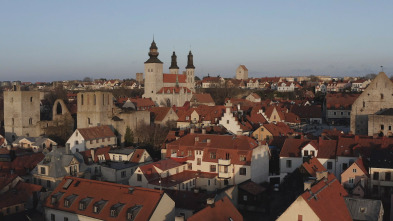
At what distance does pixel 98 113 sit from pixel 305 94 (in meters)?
70.1

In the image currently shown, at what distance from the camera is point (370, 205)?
20.8 metres

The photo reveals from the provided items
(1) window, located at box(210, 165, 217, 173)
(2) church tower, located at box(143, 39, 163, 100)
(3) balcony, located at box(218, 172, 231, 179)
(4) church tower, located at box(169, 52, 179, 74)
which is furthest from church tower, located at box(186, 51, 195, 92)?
(3) balcony, located at box(218, 172, 231, 179)

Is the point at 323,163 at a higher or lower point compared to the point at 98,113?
lower

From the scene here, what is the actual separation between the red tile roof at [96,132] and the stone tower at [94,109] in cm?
343

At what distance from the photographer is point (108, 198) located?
869 inches

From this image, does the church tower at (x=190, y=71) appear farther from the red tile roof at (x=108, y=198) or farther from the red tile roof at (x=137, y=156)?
the red tile roof at (x=108, y=198)

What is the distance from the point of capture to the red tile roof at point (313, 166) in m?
30.2

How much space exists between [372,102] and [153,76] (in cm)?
4639

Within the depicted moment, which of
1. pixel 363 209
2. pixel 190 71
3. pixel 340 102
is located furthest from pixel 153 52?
pixel 363 209

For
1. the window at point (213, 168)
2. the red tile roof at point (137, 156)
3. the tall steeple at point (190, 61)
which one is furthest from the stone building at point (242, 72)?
the window at point (213, 168)

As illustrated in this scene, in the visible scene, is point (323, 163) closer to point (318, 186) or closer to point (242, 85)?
point (318, 186)

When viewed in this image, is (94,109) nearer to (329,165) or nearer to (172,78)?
(329,165)

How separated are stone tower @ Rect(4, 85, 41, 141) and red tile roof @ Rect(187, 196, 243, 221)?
36.8 meters

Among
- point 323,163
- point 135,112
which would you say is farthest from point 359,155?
point 135,112
